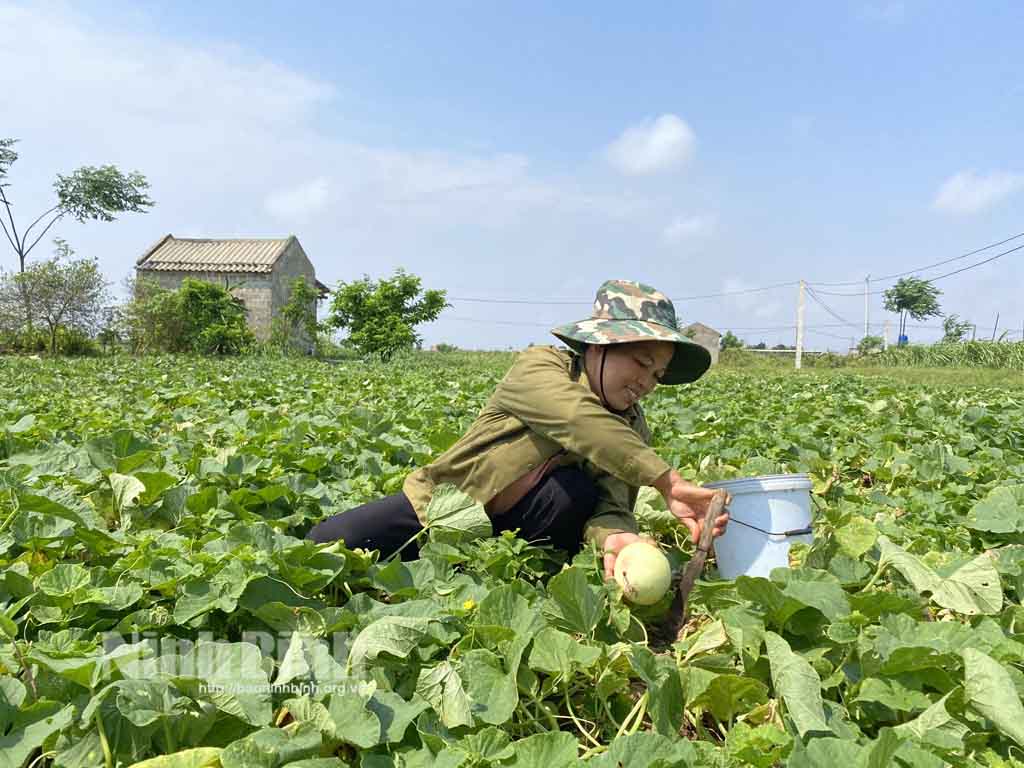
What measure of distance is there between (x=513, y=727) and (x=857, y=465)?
3510mm

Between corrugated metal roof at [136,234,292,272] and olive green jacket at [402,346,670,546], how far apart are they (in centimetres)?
2766

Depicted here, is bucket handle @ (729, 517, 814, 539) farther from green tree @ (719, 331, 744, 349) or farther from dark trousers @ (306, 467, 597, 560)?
green tree @ (719, 331, 744, 349)

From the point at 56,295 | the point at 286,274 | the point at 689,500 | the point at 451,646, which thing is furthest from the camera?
the point at 286,274

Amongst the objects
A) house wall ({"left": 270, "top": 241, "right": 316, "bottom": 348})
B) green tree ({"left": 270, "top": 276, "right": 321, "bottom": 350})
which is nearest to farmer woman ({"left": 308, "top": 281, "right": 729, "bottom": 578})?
green tree ({"left": 270, "top": 276, "right": 321, "bottom": 350})

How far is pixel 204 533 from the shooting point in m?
2.46

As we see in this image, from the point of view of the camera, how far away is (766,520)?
2414 millimetres

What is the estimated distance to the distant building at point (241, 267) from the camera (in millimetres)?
28766

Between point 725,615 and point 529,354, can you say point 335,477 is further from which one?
point 725,615

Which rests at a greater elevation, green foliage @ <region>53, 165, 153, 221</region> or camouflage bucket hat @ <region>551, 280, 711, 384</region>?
green foliage @ <region>53, 165, 153, 221</region>

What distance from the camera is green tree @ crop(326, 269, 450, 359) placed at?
26.5 metres

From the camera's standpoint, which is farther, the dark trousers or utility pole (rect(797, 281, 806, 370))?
utility pole (rect(797, 281, 806, 370))

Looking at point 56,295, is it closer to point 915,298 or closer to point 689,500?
point 689,500

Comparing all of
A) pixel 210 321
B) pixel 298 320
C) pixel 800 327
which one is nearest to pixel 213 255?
pixel 298 320

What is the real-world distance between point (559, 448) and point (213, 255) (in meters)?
30.4
